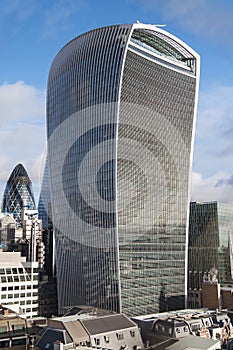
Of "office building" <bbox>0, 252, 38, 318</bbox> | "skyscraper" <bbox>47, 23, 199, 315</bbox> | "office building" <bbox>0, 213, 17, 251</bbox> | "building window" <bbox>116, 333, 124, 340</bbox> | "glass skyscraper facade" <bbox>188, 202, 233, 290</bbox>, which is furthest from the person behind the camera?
"office building" <bbox>0, 213, 17, 251</bbox>

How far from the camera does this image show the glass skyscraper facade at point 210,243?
141m

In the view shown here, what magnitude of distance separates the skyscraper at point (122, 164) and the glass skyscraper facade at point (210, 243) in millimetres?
18696

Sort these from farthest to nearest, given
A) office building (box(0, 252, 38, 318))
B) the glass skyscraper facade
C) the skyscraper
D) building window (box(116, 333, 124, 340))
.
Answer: the glass skyscraper facade < office building (box(0, 252, 38, 318)) < the skyscraper < building window (box(116, 333, 124, 340))

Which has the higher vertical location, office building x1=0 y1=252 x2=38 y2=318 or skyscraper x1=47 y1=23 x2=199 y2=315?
skyscraper x1=47 y1=23 x2=199 y2=315

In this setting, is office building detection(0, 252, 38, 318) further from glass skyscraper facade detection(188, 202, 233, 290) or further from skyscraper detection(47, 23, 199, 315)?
glass skyscraper facade detection(188, 202, 233, 290)

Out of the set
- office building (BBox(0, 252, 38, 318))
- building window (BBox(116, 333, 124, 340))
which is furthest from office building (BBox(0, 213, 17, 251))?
building window (BBox(116, 333, 124, 340))

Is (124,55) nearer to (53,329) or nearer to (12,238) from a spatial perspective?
(53,329)

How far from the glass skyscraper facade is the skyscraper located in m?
18.7

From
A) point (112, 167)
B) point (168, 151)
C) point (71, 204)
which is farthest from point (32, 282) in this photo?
point (168, 151)

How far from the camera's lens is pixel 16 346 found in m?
63.3

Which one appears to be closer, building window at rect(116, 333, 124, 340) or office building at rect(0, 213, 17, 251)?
building window at rect(116, 333, 124, 340)

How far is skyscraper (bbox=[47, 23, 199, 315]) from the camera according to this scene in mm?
108750

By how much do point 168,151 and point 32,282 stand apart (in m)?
55.9

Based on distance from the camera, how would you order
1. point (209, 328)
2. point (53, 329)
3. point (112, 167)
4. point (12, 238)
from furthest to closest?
1. point (12, 238)
2. point (112, 167)
3. point (209, 328)
4. point (53, 329)
